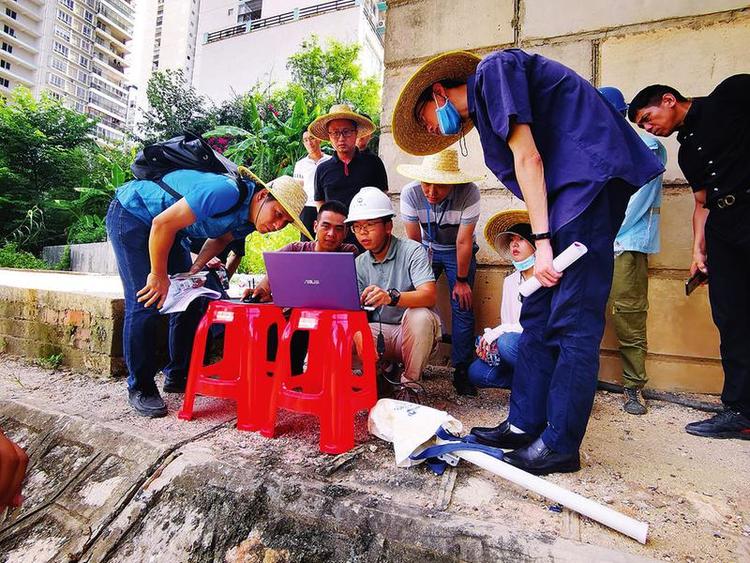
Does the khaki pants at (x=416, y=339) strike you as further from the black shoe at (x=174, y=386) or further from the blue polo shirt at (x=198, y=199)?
the black shoe at (x=174, y=386)

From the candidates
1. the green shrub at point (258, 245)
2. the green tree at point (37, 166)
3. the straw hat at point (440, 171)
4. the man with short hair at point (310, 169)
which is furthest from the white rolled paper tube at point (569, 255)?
the green tree at point (37, 166)

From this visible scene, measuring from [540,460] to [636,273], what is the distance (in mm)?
1582

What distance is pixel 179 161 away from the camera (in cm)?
229

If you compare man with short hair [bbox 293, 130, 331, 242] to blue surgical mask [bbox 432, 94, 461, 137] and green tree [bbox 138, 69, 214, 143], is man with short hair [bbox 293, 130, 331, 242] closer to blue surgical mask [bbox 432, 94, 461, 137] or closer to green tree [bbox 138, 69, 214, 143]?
blue surgical mask [bbox 432, 94, 461, 137]

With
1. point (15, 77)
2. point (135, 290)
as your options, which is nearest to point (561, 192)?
point (135, 290)

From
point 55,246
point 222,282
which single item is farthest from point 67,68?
point 222,282

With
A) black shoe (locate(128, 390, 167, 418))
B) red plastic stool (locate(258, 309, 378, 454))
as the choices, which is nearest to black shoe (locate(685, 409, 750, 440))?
red plastic stool (locate(258, 309, 378, 454))

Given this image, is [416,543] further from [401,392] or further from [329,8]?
[329,8]

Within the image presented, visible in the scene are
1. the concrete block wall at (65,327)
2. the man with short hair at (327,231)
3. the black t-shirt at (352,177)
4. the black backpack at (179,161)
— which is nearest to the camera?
the black backpack at (179,161)

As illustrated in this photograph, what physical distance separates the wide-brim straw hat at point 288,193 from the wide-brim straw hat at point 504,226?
46.5 inches

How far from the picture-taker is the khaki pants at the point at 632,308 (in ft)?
8.54

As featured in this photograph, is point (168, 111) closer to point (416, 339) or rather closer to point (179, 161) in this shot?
point (179, 161)

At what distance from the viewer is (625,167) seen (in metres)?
1.55

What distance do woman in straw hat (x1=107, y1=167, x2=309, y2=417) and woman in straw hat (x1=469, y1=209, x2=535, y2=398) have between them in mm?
1265
